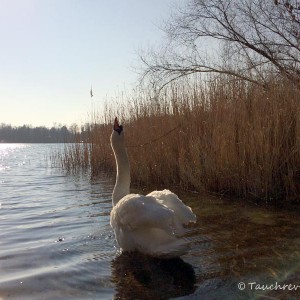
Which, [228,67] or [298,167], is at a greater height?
[228,67]

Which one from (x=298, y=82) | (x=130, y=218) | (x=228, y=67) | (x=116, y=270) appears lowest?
(x=116, y=270)

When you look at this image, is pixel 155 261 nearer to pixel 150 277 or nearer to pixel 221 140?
pixel 150 277

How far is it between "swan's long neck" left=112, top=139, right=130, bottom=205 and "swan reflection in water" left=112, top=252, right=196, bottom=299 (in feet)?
3.14

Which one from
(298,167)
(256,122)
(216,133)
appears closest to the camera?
(298,167)

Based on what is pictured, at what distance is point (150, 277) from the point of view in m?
3.64

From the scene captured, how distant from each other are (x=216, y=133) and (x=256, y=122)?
3.04ft

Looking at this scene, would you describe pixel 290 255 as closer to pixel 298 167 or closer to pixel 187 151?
pixel 298 167

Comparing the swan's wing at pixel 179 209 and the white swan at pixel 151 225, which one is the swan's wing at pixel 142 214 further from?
the swan's wing at pixel 179 209

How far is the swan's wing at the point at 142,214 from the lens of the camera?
11.8ft

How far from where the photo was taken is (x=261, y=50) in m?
13.6

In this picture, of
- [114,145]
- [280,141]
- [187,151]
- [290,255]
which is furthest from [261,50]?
[290,255]

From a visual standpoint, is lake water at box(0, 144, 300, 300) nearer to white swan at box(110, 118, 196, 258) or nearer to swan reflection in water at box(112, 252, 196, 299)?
swan reflection in water at box(112, 252, 196, 299)

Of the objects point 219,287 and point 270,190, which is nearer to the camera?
point 219,287

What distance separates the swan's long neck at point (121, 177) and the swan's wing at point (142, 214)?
39.0 inches
